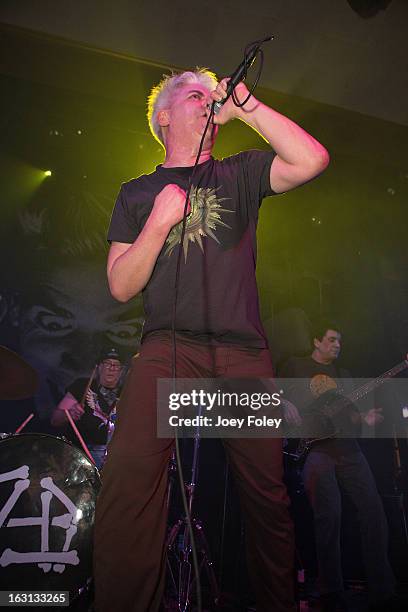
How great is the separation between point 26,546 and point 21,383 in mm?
1088

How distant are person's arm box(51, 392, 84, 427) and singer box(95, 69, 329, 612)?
329 centimetres

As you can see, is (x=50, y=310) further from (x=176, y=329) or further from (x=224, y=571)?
(x=176, y=329)

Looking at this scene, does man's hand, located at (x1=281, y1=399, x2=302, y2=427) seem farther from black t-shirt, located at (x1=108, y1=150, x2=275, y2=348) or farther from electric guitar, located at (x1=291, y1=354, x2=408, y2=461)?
black t-shirt, located at (x1=108, y1=150, x2=275, y2=348)

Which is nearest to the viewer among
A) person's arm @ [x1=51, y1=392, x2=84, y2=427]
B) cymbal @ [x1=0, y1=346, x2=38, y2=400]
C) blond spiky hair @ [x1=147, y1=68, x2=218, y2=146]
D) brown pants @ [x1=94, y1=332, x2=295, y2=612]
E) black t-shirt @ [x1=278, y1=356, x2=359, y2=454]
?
brown pants @ [x1=94, y1=332, x2=295, y2=612]

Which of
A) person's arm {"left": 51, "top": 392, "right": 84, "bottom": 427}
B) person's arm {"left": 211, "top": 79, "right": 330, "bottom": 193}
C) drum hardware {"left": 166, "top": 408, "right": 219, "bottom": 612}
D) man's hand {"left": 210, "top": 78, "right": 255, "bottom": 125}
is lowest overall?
drum hardware {"left": 166, "top": 408, "right": 219, "bottom": 612}

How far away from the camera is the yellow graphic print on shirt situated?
67.9 inches

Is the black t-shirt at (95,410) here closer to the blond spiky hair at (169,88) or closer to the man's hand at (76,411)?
the man's hand at (76,411)

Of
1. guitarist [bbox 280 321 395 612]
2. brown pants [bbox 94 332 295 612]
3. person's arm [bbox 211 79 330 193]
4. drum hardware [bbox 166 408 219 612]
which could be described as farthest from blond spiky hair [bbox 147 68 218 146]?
guitarist [bbox 280 321 395 612]

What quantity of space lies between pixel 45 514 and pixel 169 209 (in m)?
1.83

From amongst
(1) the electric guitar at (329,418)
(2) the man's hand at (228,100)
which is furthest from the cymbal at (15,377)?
(1) the electric guitar at (329,418)

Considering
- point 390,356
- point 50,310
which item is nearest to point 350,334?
point 390,356

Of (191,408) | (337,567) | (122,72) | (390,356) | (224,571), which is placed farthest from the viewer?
(390,356)

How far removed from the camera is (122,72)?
4.54 meters

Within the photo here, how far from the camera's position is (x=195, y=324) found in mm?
1574
